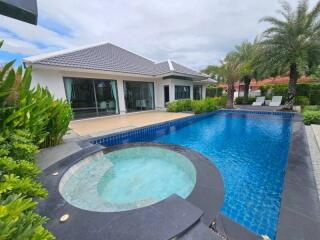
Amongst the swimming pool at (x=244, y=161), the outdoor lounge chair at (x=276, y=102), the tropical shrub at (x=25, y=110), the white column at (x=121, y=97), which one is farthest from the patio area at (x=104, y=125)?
the outdoor lounge chair at (x=276, y=102)

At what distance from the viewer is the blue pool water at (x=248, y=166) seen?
2951 mm

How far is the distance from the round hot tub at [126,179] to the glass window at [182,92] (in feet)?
36.5

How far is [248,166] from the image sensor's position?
16.0ft

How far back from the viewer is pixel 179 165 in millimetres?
4789

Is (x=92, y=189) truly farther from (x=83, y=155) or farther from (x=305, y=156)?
(x=305, y=156)

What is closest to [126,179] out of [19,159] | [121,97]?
[19,159]

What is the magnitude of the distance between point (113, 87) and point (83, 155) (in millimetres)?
8919

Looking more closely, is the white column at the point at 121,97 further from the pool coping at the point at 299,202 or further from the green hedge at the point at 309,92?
the green hedge at the point at 309,92

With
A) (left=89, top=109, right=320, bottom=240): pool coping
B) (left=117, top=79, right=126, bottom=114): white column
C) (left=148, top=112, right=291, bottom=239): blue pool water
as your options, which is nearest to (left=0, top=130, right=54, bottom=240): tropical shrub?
(left=89, top=109, right=320, bottom=240): pool coping

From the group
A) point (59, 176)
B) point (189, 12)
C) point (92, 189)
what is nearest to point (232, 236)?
point (92, 189)

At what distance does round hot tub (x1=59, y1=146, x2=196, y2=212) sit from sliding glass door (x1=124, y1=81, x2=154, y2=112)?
9.06 m

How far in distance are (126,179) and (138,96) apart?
1143cm

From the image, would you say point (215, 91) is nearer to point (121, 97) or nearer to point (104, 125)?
point (121, 97)

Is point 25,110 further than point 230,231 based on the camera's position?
Yes
